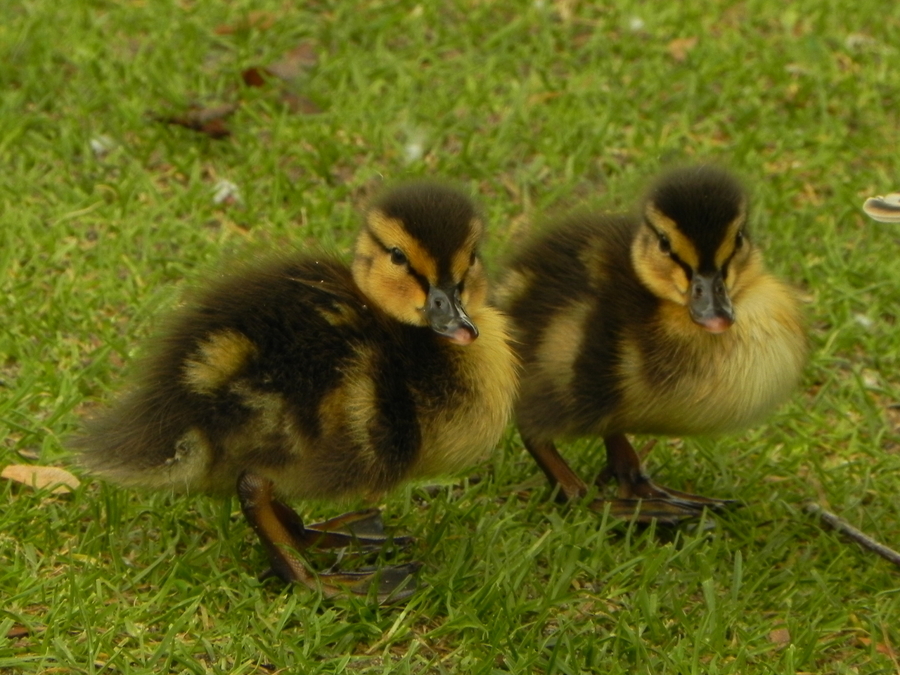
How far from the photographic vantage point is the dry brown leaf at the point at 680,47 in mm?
5473

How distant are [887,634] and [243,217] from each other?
7.47ft

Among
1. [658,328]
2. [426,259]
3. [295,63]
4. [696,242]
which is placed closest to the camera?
[426,259]

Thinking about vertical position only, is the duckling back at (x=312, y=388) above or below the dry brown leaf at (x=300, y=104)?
above

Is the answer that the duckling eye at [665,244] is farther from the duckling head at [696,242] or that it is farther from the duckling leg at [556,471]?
the duckling leg at [556,471]

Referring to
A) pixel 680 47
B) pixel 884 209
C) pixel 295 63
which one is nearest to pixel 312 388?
pixel 884 209

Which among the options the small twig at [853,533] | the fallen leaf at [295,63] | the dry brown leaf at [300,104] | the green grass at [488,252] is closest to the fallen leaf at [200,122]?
the green grass at [488,252]

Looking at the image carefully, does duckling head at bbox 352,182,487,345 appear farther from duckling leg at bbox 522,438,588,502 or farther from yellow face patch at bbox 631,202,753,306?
duckling leg at bbox 522,438,588,502

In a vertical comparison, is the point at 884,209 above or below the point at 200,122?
above

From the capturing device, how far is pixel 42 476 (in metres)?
3.34

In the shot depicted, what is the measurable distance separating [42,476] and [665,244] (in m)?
1.50

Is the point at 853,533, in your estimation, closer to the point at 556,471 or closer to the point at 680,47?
the point at 556,471

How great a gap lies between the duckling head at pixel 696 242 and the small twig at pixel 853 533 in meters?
0.58

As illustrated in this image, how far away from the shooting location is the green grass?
2.97m

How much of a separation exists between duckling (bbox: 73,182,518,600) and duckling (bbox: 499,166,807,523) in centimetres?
32
